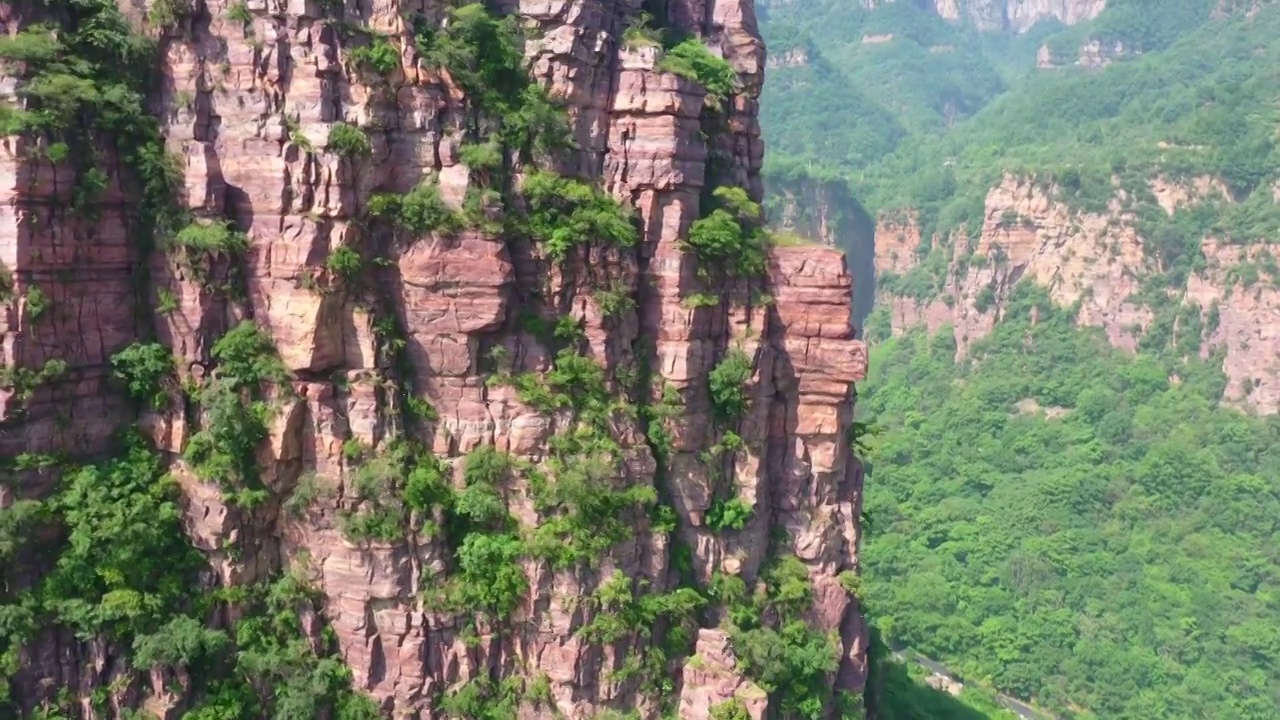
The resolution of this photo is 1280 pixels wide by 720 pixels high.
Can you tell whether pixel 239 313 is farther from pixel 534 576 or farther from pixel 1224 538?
pixel 1224 538

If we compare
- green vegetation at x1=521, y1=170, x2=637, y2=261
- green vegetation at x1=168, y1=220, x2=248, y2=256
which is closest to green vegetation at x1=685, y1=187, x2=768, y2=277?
green vegetation at x1=521, y1=170, x2=637, y2=261

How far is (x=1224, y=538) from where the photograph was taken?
5888 cm

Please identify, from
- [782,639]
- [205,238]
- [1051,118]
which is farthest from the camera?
[1051,118]

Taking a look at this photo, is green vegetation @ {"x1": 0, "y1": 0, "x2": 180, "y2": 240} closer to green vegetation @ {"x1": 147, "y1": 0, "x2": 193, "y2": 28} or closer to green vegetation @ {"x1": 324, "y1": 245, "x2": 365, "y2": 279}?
green vegetation @ {"x1": 147, "y1": 0, "x2": 193, "y2": 28}

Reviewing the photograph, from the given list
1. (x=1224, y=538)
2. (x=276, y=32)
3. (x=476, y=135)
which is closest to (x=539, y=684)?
(x=476, y=135)

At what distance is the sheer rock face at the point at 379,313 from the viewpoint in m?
20.2

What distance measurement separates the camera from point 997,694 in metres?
50.8

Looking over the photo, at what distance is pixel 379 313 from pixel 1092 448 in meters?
56.8

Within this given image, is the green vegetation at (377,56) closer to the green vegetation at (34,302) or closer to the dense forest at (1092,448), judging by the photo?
the green vegetation at (34,302)

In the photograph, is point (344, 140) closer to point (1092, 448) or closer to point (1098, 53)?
point (1092, 448)

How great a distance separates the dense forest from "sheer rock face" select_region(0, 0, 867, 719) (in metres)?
9.25

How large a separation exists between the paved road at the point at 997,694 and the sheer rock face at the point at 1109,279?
29.5 meters

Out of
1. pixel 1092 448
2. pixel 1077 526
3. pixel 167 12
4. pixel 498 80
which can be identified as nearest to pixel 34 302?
pixel 167 12

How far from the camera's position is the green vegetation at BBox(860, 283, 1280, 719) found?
5141 centimetres
